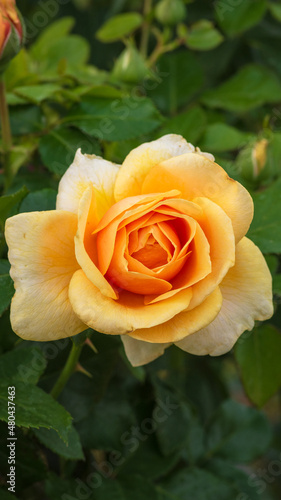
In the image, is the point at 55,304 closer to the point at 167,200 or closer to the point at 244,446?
the point at 167,200

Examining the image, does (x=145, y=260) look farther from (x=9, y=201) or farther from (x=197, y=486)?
(x=197, y=486)

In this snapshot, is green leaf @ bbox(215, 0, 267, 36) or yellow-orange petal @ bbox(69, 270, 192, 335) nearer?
yellow-orange petal @ bbox(69, 270, 192, 335)

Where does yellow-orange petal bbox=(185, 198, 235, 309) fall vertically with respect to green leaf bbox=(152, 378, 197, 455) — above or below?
above

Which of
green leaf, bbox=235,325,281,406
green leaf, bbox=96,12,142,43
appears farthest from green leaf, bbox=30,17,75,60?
green leaf, bbox=235,325,281,406

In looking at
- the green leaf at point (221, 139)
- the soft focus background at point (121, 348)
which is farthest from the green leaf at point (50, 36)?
the green leaf at point (221, 139)

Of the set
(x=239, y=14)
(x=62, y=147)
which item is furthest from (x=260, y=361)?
(x=239, y=14)

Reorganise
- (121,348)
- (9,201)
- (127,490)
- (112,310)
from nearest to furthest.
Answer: (112,310) < (9,201) < (121,348) < (127,490)

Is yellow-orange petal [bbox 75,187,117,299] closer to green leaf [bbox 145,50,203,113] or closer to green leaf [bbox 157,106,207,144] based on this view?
green leaf [bbox 157,106,207,144]
